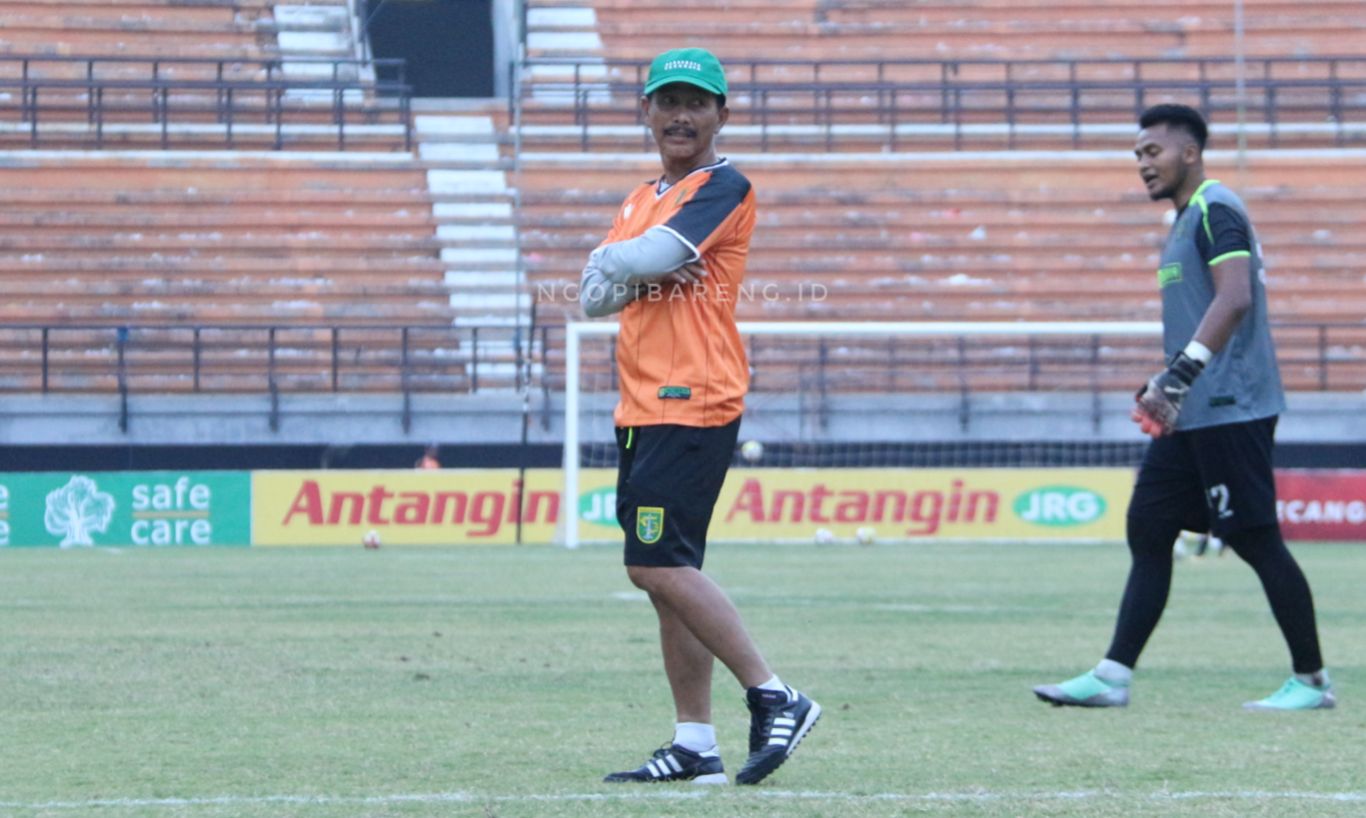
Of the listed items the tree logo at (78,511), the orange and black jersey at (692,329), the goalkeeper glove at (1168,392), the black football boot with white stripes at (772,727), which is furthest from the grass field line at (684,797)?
the tree logo at (78,511)

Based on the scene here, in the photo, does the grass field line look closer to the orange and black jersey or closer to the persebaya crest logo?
the persebaya crest logo

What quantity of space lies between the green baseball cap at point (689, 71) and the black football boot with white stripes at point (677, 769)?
1.45m

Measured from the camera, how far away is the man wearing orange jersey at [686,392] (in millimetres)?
4375

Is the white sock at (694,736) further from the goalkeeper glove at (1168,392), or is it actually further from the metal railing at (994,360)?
the metal railing at (994,360)

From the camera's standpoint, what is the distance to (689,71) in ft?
14.6

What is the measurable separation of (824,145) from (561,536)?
8741mm

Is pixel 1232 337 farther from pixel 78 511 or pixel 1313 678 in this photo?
pixel 78 511

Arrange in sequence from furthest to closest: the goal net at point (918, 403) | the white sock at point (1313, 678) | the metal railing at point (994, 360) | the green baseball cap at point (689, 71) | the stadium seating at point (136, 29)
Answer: the stadium seating at point (136, 29)
the metal railing at point (994, 360)
the goal net at point (918, 403)
the white sock at point (1313, 678)
the green baseball cap at point (689, 71)

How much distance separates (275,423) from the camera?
2191cm

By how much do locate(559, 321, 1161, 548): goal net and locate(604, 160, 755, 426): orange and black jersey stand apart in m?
16.7

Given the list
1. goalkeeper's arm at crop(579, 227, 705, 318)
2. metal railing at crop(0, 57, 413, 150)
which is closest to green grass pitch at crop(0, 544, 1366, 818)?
goalkeeper's arm at crop(579, 227, 705, 318)

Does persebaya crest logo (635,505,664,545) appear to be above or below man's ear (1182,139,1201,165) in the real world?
below

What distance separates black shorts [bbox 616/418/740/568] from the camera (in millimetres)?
4375

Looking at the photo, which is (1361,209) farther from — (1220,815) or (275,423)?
(1220,815)
